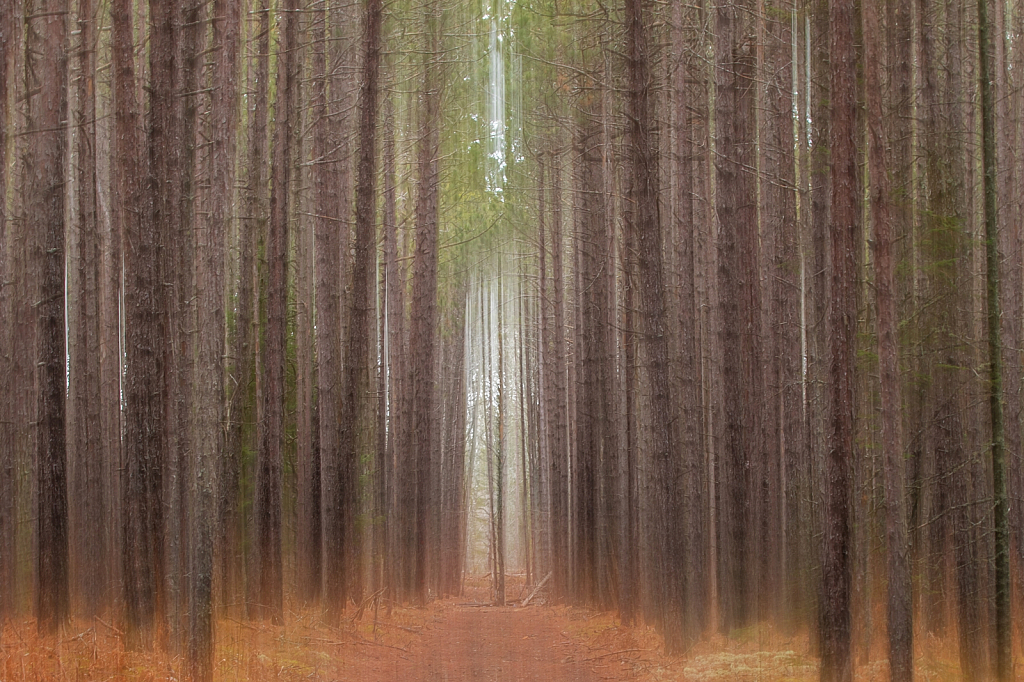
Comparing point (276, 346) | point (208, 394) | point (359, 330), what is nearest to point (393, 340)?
point (359, 330)

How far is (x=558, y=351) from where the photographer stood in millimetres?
19141

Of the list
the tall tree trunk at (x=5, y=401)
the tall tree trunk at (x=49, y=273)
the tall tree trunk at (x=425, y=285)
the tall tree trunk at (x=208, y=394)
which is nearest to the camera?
the tall tree trunk at (x=208, y=394)

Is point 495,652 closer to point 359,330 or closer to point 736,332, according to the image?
point 359,330

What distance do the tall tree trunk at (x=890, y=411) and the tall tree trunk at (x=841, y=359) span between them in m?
0.17

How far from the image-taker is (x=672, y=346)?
463 inches

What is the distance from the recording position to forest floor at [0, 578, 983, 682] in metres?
7.88

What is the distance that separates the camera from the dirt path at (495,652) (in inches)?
439

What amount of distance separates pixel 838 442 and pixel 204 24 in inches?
267

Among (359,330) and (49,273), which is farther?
(359,330)

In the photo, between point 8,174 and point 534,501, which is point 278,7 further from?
point 534,501

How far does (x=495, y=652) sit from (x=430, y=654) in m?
1.08

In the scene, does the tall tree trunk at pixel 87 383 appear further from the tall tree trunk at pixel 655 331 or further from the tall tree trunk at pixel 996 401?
the tall tree trunk at pixel 996 401

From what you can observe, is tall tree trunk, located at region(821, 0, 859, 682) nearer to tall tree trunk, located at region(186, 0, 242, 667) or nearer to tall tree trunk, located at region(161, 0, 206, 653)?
tall tree trunk, located at region(186, 0, 242, 667)

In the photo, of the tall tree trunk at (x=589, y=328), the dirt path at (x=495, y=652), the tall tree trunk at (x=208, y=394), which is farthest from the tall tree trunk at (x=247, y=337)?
the tall tree trunk at (x=589, y=328)
